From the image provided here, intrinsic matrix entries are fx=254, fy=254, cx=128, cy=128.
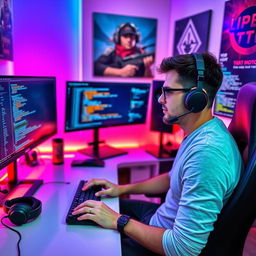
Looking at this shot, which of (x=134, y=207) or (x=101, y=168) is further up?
(x=101, y=168)

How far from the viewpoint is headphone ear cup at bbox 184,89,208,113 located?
0.93 meters

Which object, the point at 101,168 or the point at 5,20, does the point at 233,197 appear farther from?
the point at 5,20

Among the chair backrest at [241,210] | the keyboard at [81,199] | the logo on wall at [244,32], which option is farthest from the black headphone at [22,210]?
the logo on wall at [244,32]

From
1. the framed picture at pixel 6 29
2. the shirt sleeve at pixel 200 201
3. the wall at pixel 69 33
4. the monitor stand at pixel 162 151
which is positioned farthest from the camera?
the monitor stand at pixel 162 151

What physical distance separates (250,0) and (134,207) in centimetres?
129

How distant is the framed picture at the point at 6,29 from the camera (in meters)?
1.36

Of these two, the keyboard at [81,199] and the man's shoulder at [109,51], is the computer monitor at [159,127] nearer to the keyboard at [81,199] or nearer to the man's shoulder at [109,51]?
the man's shoulder at [109,51]

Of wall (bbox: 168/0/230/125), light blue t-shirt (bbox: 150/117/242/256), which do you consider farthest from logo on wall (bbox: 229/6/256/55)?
light blue t-shirt (bbox: 150/117/242/256)

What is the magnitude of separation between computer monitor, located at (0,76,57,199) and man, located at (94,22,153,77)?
0.54m

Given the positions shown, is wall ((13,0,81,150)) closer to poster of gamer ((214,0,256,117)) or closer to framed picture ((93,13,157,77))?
framed picture ((93,13,157,77))

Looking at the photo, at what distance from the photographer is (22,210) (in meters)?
0.93

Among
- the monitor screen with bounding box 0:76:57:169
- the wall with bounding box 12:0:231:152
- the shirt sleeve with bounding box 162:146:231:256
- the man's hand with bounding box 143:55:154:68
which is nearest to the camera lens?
the shirt sleeve with bounding box 162:146:231:256

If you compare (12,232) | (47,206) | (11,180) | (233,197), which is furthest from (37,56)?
(233,197)

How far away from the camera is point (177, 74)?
1.00 m
